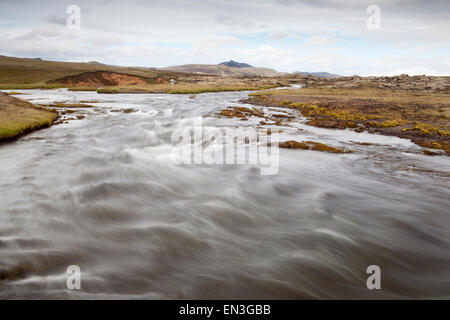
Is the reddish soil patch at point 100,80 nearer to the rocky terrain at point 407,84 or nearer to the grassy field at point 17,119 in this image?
the rocky terrain at point 407,84

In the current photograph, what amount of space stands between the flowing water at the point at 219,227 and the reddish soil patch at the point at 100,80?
246 ft

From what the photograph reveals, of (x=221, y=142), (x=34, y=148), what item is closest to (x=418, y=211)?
(x=221, y=142)

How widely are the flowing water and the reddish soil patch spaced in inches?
2949

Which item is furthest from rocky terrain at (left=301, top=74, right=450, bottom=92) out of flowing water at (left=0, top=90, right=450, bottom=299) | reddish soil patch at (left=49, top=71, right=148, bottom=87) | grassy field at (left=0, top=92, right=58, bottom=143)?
grassy field at (left=0, top=92, right=58, bottom=143)

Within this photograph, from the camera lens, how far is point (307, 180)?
408 inches

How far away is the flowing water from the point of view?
4805 millimetres

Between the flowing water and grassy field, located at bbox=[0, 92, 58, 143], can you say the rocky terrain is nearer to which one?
the flowing water

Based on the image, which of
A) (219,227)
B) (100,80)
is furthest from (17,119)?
(100,80)

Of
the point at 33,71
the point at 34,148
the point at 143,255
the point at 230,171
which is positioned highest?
the point at 33,71

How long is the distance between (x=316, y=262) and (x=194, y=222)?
3.04 metres

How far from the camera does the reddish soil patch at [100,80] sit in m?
76.7

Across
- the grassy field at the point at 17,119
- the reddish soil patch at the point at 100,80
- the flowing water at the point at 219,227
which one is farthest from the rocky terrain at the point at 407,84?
the grassy field at the point at 17,119

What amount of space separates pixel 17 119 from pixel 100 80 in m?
73.0
